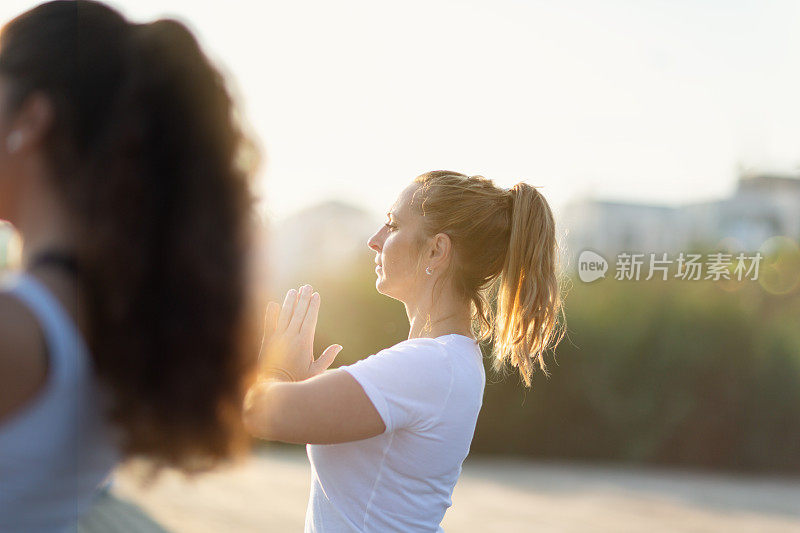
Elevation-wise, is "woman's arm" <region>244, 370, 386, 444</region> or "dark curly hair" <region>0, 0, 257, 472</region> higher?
"dark curly hair" <region>0, 0, 257, 472</region>

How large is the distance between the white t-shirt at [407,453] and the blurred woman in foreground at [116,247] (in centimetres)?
61

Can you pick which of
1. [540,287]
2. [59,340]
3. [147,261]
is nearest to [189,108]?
[147,261]

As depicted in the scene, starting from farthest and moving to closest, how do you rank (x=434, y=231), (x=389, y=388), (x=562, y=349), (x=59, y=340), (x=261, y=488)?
(x=562, y=349) → (x=261, y=488) → (x=434, y=231) → (x=389, y=388) → (x=59, y=340)

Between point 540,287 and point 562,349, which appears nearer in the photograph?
point 540,287

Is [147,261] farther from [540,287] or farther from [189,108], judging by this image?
[540,287]

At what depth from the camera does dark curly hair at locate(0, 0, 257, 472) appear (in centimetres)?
86

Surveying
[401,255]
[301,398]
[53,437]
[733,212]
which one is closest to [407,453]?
[301,398]

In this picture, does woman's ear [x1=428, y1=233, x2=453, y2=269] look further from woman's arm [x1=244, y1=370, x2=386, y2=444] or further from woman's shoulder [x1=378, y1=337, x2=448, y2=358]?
woman's arm [x1=244, y1=370, x2=386, y2=444]

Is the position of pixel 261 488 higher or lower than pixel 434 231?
lower

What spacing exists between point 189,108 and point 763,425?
9.79 metres

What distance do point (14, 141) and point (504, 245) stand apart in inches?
45.8

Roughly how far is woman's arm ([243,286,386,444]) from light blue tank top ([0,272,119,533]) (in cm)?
33

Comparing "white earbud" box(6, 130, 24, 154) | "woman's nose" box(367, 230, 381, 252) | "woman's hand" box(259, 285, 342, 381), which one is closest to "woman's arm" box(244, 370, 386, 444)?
"woman's hand" box(259, 285, 342, 381)

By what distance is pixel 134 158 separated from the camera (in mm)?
875
